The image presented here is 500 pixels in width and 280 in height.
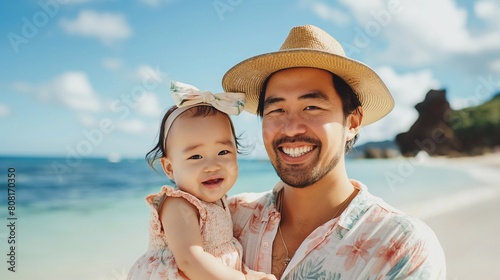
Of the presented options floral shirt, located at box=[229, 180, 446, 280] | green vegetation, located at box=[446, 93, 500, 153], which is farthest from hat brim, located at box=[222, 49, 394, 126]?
green vegetation, located at box=[446, 93, 500, 153]

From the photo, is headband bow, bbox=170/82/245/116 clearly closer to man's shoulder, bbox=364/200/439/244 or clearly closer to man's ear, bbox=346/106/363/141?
man's ear, bbox=346/106/363/141

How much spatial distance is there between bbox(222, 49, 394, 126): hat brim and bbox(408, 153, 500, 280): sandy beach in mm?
4830

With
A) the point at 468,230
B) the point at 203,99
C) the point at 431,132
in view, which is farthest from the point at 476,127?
the point at 203,99

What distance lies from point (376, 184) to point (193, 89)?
61.3ft

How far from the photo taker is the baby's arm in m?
2.22

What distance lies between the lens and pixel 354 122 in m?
3.03

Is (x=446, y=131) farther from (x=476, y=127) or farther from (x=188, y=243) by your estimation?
(x=188, y=243)

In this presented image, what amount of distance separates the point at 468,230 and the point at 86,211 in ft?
36.2

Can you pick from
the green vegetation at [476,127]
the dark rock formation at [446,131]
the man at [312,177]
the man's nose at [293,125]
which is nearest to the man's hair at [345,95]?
the man at [312,177]

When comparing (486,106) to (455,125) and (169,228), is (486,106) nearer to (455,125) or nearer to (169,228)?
(455,125)

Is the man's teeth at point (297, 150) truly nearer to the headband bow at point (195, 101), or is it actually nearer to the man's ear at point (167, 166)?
Result: the headband bow at point (195, 101)

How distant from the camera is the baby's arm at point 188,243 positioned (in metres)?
2.22

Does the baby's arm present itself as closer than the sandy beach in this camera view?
Yes

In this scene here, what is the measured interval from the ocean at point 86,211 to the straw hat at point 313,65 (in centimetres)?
74
